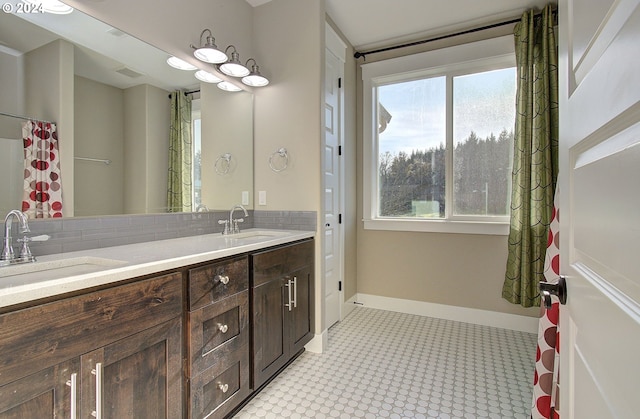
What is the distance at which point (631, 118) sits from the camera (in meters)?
0.43

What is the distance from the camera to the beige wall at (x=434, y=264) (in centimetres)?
284

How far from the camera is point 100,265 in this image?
50.1 inches

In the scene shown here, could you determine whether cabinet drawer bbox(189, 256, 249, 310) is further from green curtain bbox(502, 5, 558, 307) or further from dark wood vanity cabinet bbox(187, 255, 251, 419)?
green curtain bbox(502, 5, 558, 307)

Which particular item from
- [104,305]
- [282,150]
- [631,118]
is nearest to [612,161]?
[631,118]

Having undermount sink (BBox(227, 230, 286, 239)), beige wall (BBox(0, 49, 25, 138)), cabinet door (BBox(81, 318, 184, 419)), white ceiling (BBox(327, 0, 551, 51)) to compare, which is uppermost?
white ceiling (BBox(327, 0, 551, 51))

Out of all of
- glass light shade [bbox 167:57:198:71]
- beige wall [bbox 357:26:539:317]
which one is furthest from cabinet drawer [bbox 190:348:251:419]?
beige wall [bbox 357:26:539:317]

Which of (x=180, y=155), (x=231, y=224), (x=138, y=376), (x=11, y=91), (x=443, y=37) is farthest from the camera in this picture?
(x=443, y=37)

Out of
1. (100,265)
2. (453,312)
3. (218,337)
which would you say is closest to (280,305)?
(218,337)

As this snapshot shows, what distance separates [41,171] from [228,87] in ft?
4.35

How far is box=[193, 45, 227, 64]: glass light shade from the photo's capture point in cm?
191

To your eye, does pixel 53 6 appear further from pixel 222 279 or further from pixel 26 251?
pixel 222 279

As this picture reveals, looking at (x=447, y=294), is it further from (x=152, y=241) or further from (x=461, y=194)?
(x=152, y=241)

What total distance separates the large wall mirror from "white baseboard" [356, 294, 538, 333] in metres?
2.12

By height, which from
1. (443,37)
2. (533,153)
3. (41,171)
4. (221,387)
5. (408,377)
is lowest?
(408,377)
